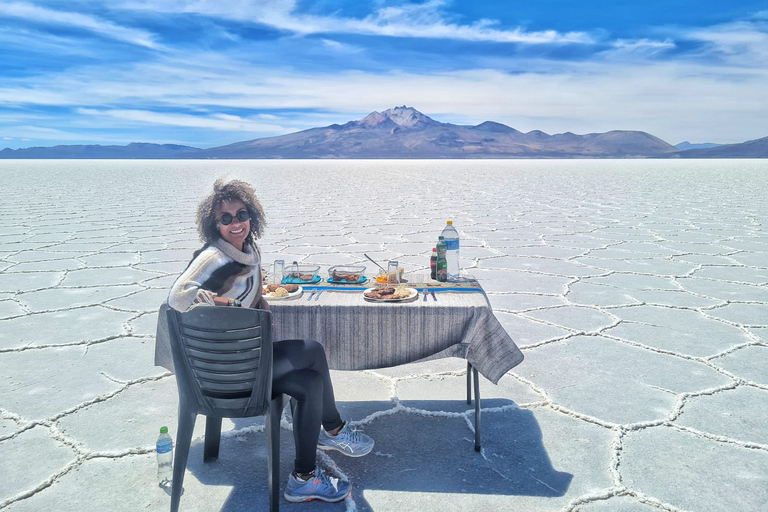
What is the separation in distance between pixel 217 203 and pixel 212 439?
947mm

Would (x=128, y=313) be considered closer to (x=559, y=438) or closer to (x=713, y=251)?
(x=559, y=438)

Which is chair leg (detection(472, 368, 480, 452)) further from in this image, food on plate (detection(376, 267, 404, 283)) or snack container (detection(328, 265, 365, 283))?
snack container (detection(328, 265, 365, 283))

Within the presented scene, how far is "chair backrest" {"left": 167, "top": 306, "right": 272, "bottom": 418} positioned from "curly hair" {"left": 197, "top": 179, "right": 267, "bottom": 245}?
507 millimetres

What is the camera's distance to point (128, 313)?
4.41 meters

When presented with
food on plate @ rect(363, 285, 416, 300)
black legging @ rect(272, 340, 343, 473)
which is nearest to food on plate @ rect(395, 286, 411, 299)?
food on plate @ rect(363, 285, 416, 300)

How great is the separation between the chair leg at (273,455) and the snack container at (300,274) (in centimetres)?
90

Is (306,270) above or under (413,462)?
above

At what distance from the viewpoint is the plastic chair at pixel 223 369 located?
1838 millimetres

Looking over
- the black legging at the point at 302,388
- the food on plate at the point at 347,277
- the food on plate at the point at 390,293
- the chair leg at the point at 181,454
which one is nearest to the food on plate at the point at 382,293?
the food on plate at the point at 390,293

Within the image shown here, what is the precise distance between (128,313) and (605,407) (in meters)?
3.36

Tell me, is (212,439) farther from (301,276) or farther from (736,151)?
(736,151)

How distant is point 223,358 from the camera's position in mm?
1876

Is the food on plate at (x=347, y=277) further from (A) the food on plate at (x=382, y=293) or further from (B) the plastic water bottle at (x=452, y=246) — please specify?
(B) the plastic water bottle at (x=452, y=246)

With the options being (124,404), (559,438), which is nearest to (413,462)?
(559,438)
